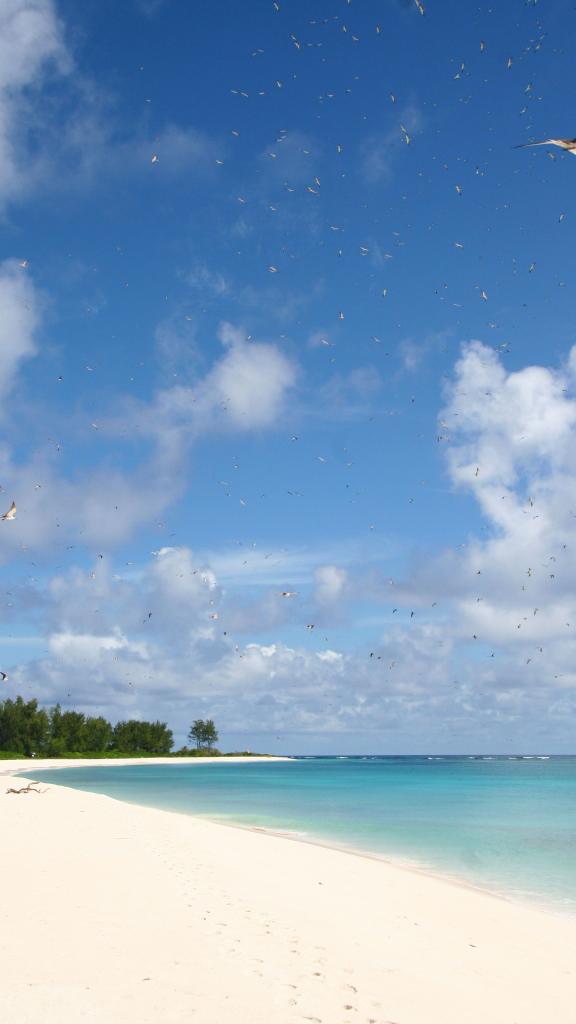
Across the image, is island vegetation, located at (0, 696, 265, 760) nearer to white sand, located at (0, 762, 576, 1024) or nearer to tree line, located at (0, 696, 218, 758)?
tree line, located at (0, 696, 218, 758)

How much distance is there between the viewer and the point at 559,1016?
9422 mm

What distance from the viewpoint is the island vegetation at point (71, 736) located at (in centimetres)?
12744

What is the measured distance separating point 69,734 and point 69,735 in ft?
0.66

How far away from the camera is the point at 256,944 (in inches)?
427

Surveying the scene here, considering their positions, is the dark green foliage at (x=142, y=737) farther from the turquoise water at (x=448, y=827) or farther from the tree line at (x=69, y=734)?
the turquoise water at (x=448, y=827)

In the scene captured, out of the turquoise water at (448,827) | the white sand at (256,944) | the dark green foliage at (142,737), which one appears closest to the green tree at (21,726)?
the dark green foliage at (142,737)

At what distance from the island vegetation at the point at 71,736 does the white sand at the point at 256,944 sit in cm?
11593

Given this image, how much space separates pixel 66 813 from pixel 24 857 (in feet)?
42.1

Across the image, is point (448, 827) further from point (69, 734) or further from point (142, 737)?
point (142, 737)

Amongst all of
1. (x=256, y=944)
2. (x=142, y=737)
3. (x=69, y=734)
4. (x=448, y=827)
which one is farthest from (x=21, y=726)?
(x=256, y=944)

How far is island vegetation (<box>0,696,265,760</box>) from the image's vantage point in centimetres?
12744

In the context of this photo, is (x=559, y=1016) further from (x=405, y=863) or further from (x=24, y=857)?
(x=405, y=863)

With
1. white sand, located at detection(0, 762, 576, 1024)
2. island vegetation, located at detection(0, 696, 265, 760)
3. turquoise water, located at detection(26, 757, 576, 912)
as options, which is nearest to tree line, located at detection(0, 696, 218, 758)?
island vegetation, located at detection(0, 696, 265, 760)

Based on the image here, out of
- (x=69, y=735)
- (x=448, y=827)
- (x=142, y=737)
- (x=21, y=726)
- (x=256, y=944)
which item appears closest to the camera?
(x=256, y=944)
